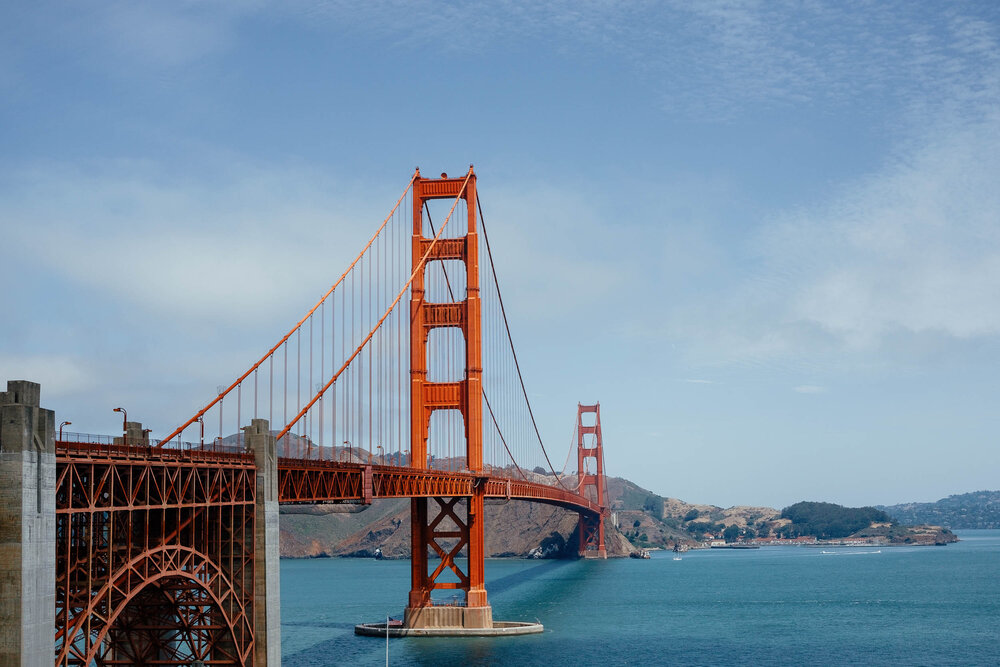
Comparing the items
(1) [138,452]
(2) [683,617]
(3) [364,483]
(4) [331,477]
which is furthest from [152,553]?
(2) [683,617]

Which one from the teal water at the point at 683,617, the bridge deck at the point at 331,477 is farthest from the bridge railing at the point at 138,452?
the teal water at the point at 683,617

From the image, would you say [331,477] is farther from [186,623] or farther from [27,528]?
[27,528]

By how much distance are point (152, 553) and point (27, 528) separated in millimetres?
7508

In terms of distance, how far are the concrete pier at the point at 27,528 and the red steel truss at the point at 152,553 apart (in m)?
1.13

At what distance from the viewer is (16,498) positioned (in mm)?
26734

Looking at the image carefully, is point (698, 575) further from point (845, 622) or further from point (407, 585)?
point (845, 622)

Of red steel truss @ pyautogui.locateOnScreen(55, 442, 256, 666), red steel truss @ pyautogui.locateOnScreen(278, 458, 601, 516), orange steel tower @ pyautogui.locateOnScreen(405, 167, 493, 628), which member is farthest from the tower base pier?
red steel truss @ pyautogui.locateOnScreen(55, 442, 256, 666)

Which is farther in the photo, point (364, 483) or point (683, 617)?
point (683, 617)

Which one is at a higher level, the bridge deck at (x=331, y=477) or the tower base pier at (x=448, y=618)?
the bridge deck at (x=331, y=477)

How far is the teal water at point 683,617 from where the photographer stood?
63.6 meters

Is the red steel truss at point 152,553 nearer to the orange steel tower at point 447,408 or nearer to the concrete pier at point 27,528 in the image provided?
→ the concrete pier at point 27,528

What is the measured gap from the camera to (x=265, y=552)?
4125 cm

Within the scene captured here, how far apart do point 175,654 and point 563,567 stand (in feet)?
430

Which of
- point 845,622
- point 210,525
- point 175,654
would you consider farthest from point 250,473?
point 845,622
